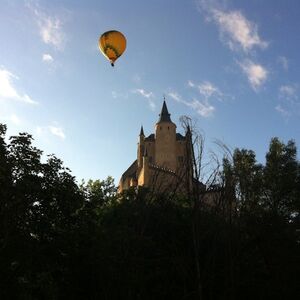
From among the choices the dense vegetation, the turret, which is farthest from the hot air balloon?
the turret

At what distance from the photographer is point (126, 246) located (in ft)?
54.5

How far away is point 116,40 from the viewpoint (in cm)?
1577

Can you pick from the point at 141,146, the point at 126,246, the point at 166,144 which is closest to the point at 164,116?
the point at 166,144

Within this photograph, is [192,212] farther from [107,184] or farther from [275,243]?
[107,184]

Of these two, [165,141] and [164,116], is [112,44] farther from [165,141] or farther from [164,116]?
[164,116]

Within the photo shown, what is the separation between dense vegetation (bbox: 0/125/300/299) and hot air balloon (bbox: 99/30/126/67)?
402 cm

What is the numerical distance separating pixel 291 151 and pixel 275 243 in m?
20.5

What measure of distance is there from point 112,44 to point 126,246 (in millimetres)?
7139

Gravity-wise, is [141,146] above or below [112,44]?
above

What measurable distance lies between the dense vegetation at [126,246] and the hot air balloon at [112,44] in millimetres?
4020

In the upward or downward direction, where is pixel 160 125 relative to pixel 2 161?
upward

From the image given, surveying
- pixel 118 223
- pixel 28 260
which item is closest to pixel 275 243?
pixel 118 223

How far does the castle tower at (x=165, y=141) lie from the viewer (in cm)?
6184

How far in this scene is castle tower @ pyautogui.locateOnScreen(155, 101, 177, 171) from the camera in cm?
6184
